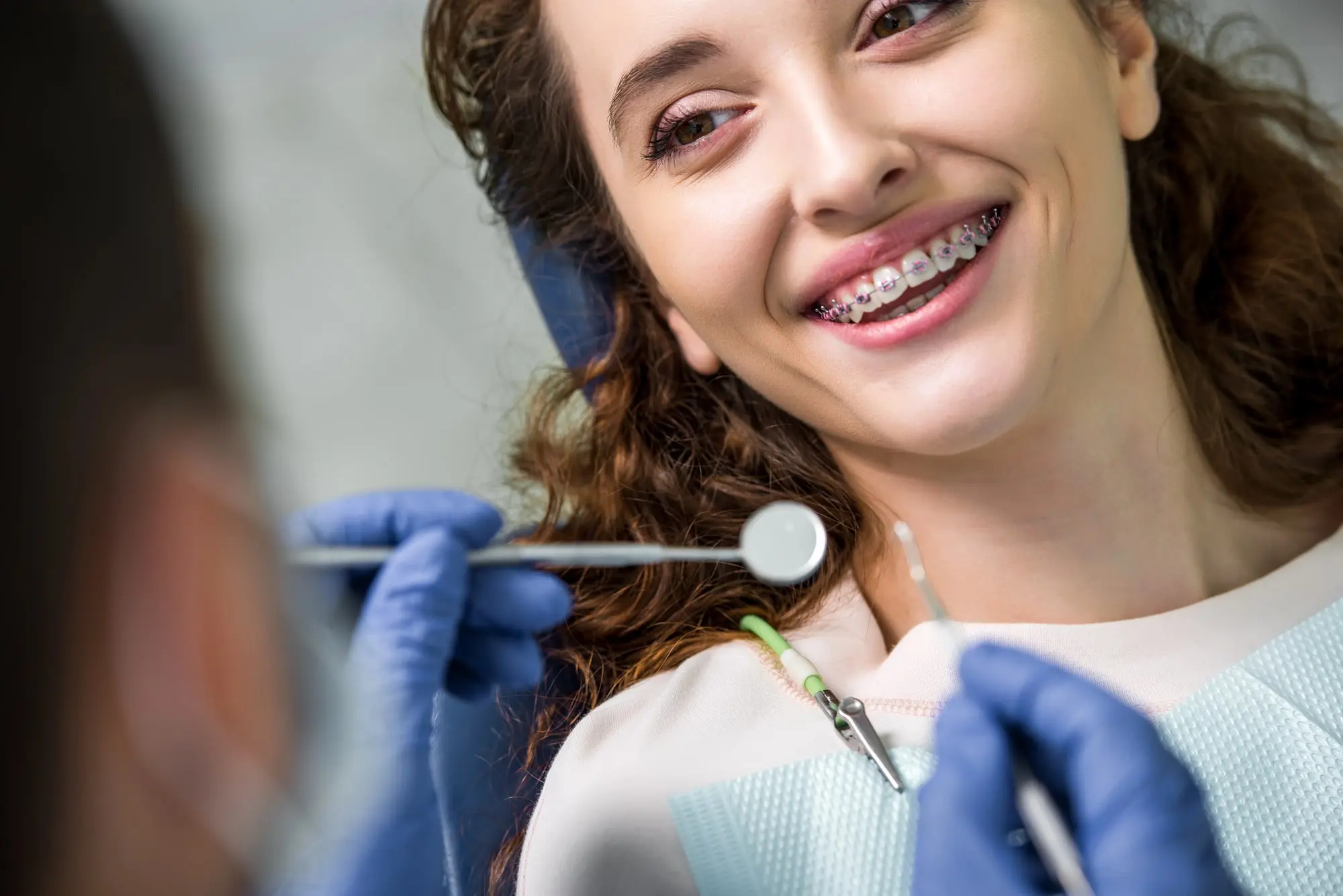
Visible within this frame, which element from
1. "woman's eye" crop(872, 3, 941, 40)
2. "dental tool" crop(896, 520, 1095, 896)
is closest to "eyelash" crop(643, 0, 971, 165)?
"woman's eye" crop(872, 3, 941, 40)

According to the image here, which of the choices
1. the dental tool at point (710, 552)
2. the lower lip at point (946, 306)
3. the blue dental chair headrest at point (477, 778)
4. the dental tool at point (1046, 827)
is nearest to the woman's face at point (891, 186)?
the lower lip at point (946, 306)

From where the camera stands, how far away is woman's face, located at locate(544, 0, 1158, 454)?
82 cm

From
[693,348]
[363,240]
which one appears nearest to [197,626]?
[693,348]

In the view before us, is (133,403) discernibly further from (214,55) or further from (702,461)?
(214,55)

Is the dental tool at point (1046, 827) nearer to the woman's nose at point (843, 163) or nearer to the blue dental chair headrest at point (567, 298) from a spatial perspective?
the woman's nose at point (843, 163)

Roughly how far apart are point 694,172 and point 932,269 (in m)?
0.19

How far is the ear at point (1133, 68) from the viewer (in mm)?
968

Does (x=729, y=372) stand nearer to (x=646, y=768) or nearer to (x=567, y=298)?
(x=567, y=298)

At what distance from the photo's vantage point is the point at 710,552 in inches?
30.1

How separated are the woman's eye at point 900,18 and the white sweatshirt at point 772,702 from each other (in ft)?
1.46

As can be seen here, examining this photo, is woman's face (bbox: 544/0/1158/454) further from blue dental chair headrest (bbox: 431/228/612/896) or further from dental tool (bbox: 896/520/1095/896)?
blue dental chair headrest (bbox: 431/228/612/896)

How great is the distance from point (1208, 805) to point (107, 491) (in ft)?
2.39

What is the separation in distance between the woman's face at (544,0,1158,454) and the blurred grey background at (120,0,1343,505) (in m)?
0.54

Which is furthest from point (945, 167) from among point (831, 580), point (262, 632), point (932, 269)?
point (262, 632)
